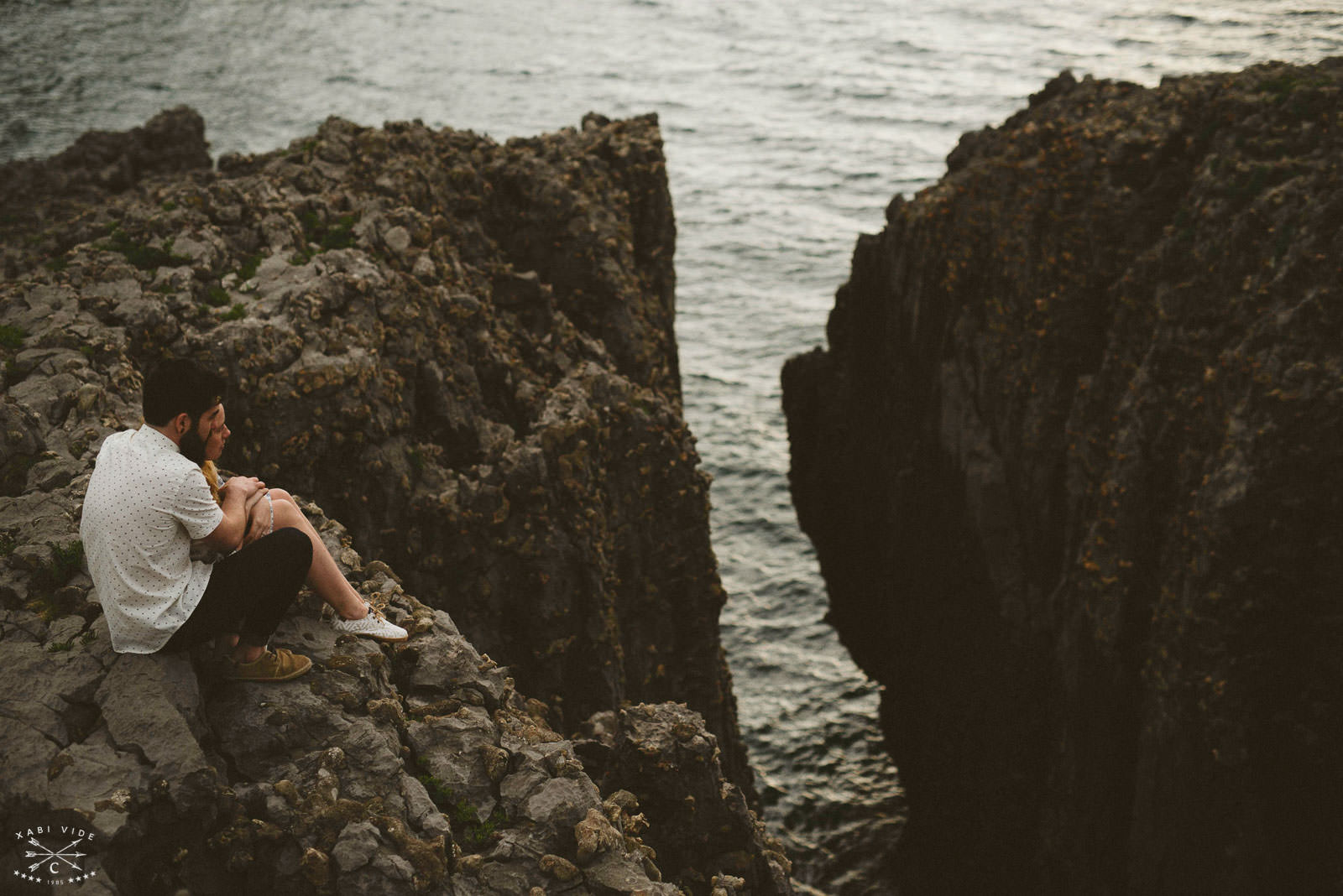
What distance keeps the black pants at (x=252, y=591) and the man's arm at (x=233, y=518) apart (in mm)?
240

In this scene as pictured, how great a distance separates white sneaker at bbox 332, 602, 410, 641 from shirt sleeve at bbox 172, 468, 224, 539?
2.71m

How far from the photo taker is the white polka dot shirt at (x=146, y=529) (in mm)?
9625

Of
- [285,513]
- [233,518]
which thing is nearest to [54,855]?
[233,518]

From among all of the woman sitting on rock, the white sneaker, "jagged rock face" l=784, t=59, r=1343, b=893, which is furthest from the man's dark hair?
"jagged rock face" l=784, t=59, r=1343, b=893

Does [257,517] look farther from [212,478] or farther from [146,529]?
[146,529]

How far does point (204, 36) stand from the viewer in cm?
9069

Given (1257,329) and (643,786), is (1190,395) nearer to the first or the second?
(1257,329)

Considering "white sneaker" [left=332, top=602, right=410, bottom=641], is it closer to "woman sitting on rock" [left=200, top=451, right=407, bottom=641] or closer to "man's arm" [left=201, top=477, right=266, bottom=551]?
"woman sitting on rock" [left=200, top=451, right=407, bottom=641]

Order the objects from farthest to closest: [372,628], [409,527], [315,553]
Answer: [409,527] → [372,628] → [315,553]

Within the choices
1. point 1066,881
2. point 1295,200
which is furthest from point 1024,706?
point 1295,200

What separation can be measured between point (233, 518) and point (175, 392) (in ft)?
4.50

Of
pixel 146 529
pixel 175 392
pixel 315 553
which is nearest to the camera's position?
pixel 146 529

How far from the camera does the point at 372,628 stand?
1263 cm

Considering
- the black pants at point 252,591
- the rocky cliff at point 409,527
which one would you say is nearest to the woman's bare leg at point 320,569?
the black pants at point 252,591
